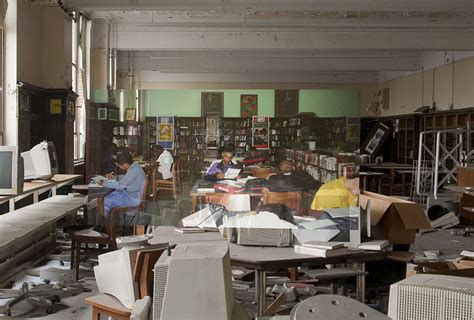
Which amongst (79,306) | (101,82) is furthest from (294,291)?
(101,82)

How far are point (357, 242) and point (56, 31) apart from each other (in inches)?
253

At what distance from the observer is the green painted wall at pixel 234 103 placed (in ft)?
27.7

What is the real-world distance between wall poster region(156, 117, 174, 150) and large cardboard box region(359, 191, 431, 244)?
12.9 feet

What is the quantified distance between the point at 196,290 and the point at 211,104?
682cm

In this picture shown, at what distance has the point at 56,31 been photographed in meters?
9.09

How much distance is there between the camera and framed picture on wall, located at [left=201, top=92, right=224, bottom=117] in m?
8.62

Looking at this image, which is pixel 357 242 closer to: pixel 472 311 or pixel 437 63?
pixel 472 311

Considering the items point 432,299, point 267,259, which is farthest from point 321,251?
point 432,299

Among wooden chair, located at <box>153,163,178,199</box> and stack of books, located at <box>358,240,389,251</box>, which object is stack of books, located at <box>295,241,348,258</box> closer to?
stack of books, located at <box>358,240,389,251</box>

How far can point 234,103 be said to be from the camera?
29.7 feet

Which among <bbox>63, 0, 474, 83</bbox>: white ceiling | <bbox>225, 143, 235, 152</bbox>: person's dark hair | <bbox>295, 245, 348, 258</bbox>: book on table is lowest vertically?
<bbox>295, 245, 348, 258</bbox>: book on table

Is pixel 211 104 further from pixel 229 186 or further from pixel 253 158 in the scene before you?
pixel 229 186

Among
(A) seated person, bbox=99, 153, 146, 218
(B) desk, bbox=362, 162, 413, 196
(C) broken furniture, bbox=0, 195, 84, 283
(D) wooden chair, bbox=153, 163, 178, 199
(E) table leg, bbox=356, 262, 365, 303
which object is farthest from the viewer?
(B) desk, bbox=362, 162, 413, 196

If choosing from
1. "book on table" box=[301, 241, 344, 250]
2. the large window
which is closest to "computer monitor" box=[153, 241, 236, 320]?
"book on table" box=[301, 241, 344, 250]
